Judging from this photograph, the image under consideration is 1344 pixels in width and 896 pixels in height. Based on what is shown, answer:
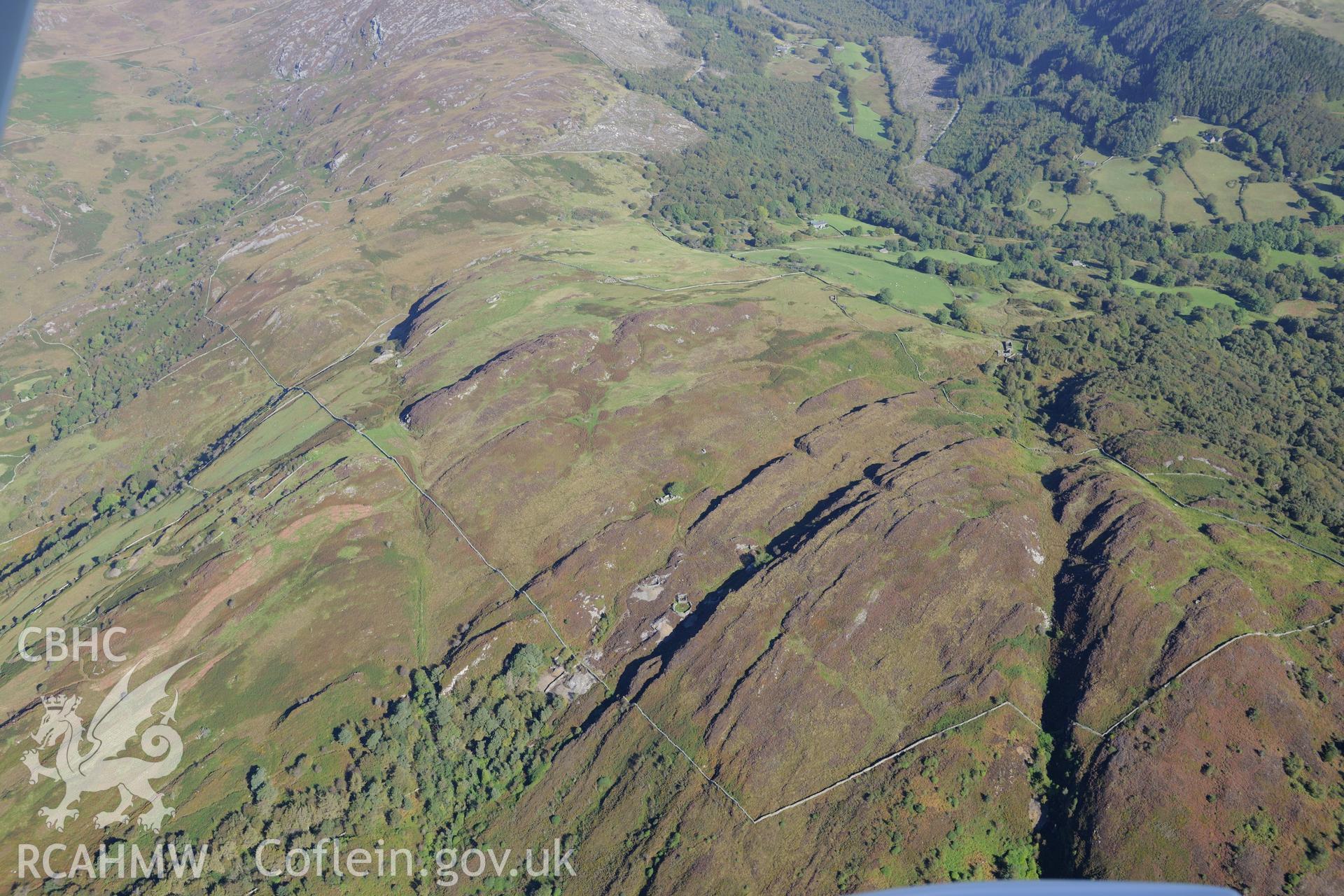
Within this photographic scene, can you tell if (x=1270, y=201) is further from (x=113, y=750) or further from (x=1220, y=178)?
(x=113, y=750)

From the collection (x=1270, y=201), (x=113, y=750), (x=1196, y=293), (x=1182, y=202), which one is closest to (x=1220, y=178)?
(x=1182, y=202)

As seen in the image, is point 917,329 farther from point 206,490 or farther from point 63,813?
point 63,813

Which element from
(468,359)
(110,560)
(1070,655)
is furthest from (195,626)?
(1070,655)

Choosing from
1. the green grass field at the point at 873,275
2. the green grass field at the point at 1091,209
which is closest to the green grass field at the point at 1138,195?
the green grass field at the point at 1091,209

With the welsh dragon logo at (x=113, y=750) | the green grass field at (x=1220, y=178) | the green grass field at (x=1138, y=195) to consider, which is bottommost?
the welsh dragon logo at (x=113, y=750)

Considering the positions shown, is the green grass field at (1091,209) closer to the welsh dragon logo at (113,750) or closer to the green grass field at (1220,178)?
the green grass field at (1220,178)

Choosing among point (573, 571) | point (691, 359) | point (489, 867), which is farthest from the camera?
point (691, 359)

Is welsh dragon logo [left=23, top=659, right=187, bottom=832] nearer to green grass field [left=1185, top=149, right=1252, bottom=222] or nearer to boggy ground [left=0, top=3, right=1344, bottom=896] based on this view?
boggy ground [left=0, top=3, right=1344, bottom=896]

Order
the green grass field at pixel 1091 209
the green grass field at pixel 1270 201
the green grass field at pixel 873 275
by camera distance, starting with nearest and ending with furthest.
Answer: the green grass field at pixel 873 275, the green grass field at pixel 1270 201, the green grass field at pixel 1091 209
